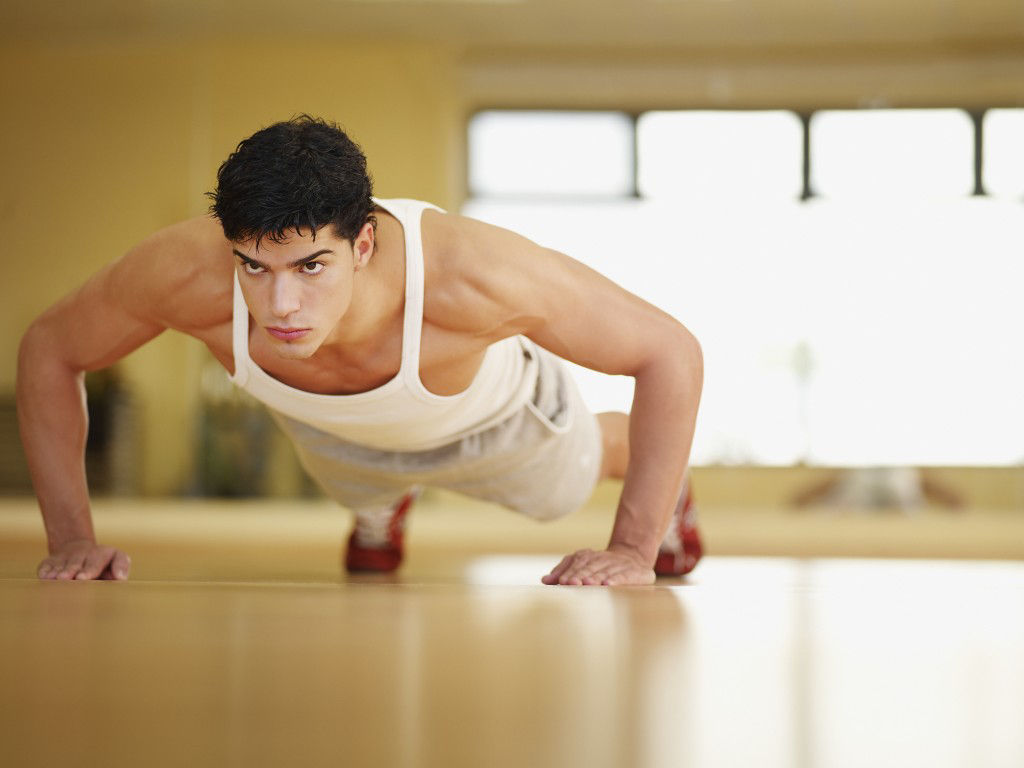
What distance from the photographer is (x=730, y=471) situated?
6.55m

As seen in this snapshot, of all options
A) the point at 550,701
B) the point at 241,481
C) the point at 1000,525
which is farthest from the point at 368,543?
the point at 241,481

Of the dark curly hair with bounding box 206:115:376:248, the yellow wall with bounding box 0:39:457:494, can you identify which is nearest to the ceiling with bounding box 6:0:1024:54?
the yellow wall with bounding box 0:39:457:494

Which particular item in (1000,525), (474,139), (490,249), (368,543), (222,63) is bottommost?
(1000,525)

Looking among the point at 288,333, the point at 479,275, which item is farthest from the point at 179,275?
the point at 479,275

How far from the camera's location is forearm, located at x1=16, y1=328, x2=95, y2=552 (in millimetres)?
1596

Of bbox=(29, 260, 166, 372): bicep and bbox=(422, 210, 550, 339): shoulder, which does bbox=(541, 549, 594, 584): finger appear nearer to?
bbox=(422, 210, 550, 339): shoulder

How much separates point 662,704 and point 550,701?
0.22 ft

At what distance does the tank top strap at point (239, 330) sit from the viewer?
4.93 feet

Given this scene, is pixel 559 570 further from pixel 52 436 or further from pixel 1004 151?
pixel 1004 151

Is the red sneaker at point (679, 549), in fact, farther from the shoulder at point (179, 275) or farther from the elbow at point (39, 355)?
the elbow at point (39, 355)

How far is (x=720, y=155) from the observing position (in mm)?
6723

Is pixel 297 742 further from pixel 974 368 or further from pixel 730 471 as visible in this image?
pixel 974 368

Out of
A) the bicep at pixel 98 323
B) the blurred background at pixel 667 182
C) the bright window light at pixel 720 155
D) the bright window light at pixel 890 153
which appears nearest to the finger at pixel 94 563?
the bicep at pixel 98 323

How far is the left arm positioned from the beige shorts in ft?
1.11
